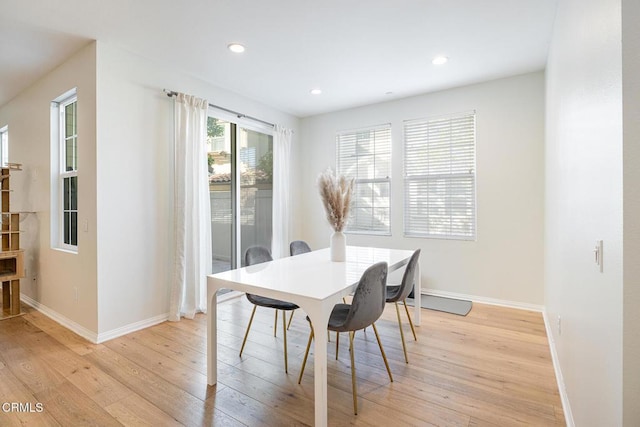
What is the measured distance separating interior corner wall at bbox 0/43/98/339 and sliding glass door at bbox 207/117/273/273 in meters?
1.26

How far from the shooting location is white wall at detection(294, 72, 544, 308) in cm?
350

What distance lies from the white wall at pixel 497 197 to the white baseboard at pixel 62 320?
3503mm

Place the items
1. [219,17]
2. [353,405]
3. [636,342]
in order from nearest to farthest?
[636,342] → [353,405] → [219,17]

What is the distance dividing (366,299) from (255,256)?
1219 mm

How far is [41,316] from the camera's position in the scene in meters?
3.43

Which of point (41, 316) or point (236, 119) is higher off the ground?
point (236, 119)

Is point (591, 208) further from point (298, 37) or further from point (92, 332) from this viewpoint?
point (92, 332)

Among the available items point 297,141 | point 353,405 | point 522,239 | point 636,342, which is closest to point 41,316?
point 353,405

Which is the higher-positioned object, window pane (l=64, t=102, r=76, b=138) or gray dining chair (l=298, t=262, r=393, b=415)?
window pane (l=64, t=102, r=76, b=138)

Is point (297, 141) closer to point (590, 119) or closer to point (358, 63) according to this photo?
point (358, 63)

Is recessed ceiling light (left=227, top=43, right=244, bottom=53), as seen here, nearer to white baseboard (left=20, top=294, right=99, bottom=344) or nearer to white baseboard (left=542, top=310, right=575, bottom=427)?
white baseboard (left=20, top=294, right=99, bottom=344)

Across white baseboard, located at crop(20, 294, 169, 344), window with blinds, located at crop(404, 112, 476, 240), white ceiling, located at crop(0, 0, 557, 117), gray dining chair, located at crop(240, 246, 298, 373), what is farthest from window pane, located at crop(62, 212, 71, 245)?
window with blinds, located at crop(404, 112, 476, 240)

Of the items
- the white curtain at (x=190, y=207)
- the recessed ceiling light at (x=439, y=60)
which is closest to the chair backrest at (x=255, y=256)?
the white curtain at (x=190, y=207)

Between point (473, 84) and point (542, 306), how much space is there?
2645mm
